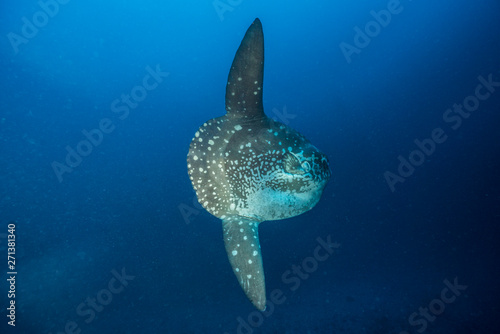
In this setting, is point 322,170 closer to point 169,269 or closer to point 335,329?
point 335,329

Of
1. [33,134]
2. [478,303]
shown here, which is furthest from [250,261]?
[33,134]

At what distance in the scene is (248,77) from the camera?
10.8 ft

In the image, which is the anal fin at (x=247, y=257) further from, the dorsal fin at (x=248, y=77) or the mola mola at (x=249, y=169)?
the dorsal fin at (x=248, y=77)

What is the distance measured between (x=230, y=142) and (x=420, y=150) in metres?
8.06

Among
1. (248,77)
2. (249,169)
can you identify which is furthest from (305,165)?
(248,77)

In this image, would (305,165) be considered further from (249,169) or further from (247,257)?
(247,257)

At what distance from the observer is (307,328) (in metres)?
6.20

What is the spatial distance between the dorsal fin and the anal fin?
5.56 ft

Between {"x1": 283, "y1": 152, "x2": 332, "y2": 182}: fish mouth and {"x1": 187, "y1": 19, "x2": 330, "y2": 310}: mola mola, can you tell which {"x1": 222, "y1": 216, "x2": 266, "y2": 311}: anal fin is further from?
{"x1": 283, "y1": 152, "x2": 332, "y2": 182}: fish mouth

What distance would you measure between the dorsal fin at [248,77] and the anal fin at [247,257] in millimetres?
1693

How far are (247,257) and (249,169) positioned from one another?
1274mm

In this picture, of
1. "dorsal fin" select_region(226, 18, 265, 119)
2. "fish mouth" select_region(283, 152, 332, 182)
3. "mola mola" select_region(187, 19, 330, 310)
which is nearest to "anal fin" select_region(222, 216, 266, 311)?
"mola mola" select_region(187, 19, 330, 310)

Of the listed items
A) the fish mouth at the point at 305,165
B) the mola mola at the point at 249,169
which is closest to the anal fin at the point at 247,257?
the mola mola at the point at 249,169

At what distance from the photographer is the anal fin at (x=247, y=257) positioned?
3.16 metres
